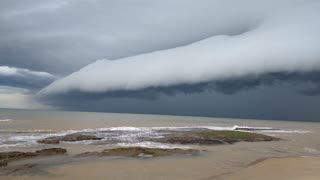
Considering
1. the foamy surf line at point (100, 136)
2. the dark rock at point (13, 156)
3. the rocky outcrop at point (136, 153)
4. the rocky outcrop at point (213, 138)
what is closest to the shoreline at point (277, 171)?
the rocky outcrop at point (136, 153)

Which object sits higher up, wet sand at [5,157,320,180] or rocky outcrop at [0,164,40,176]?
rocky outcrop at [0,164,40,176]

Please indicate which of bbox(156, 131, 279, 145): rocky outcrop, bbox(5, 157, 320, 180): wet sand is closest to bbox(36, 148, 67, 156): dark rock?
bbox(5, 157, 320, 180): wet sand

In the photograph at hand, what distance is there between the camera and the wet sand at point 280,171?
62.0 ft

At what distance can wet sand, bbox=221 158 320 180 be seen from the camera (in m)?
18.9

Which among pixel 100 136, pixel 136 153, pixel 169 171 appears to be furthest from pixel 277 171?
pixel 100 136

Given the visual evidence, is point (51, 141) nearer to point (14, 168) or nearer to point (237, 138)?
point (14, 168)

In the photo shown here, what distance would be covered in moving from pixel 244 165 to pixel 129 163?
7888 millimetres

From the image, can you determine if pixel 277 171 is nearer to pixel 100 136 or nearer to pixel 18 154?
pixel 18 154

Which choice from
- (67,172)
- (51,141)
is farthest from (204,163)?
(51,141)

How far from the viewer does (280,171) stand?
21047 millimetres

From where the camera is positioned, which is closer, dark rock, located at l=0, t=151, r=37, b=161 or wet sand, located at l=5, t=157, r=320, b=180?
wet sand, located at l=5, t=157, r=320, b=180

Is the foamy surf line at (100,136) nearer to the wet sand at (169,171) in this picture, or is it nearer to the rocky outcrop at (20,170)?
the wet sand at (169,171)

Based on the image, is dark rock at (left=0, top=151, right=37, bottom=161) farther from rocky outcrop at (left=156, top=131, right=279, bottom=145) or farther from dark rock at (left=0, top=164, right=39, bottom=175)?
rocky outcrop at (left=156, top=131, right=279, bottom=145)

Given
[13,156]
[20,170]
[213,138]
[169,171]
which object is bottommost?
[169,171]
